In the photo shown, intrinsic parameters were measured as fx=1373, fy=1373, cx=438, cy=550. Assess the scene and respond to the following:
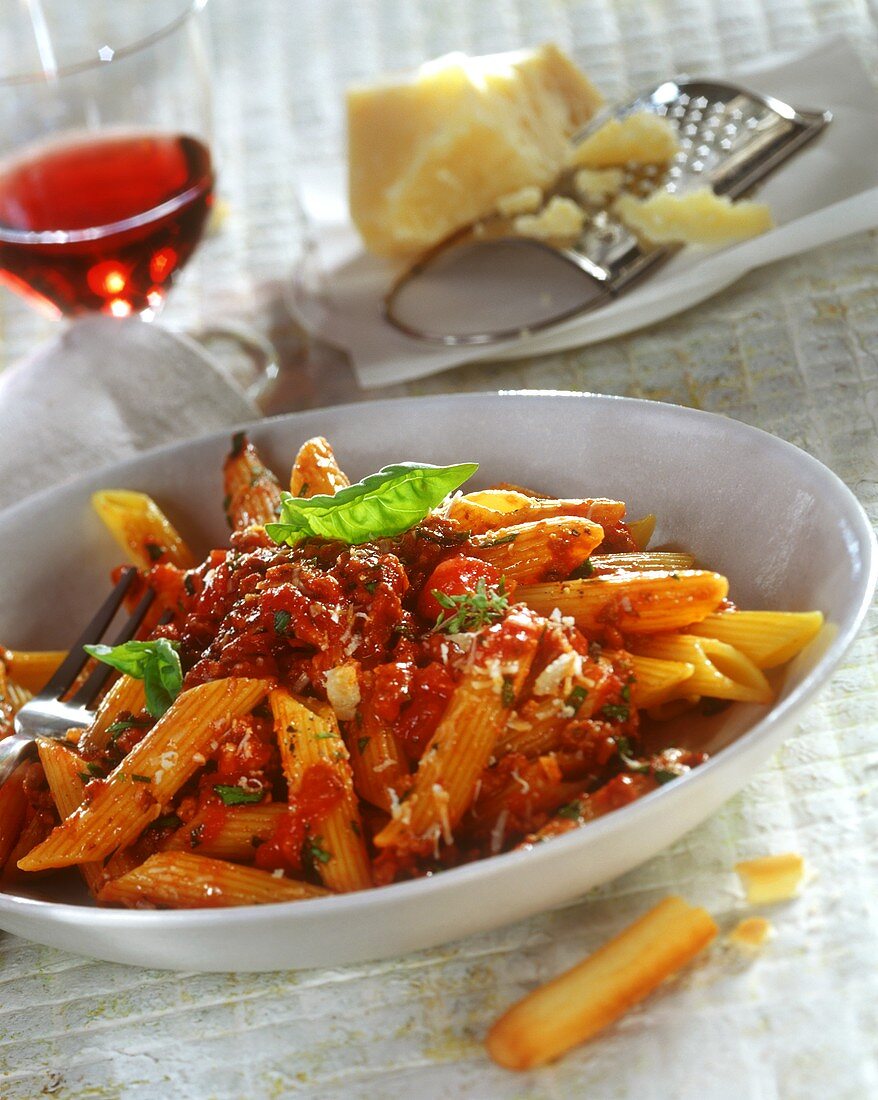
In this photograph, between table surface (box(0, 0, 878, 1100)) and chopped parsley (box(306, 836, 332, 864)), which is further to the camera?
chopped parsley (box(306, 836, 332, 864))

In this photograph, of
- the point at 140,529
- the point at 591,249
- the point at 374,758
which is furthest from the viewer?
the point at 591,249

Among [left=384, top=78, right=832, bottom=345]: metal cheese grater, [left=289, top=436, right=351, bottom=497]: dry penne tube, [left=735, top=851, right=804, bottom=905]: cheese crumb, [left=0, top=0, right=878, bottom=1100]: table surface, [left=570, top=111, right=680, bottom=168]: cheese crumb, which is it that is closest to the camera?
[left=0, top=0, right=878, bottom=1100]: table surface

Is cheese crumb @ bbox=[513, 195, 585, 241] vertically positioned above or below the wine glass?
below

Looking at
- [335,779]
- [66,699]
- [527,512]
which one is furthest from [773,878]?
[66,699]

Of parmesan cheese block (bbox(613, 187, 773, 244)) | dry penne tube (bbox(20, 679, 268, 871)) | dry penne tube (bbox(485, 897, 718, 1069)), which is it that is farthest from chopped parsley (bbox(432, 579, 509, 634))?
parmesan cheese block (bbox(613, 187, 773, 244))

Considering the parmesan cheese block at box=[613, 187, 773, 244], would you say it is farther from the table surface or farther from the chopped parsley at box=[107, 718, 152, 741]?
the chopped parsley at box=[107, 718, 152, 741]

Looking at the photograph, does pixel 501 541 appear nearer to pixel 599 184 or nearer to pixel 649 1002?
pixel 649 1002

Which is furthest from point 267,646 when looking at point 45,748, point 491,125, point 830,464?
point 491,125
